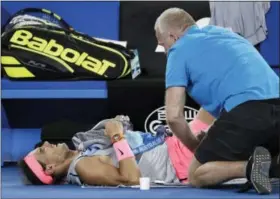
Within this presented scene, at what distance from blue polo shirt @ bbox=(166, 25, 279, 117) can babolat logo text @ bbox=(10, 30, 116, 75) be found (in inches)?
57.2

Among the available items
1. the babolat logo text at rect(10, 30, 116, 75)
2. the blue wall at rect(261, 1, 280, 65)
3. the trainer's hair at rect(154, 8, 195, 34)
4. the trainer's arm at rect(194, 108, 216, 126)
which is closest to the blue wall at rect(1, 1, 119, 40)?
the babolat logo text at rect(10, 30, 116, 75)

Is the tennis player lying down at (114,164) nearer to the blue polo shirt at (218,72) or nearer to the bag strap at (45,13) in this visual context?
the blue polo shirt at (218,72)

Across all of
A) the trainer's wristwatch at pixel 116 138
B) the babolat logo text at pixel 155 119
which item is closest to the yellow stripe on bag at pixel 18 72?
the babolat logo text at pixel 155 119

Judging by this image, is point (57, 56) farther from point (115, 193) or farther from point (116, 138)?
point (115, 193)

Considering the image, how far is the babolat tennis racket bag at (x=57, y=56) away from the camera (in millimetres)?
4176

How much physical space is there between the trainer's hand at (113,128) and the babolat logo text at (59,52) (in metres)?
1.12

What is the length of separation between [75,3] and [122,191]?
2463mm

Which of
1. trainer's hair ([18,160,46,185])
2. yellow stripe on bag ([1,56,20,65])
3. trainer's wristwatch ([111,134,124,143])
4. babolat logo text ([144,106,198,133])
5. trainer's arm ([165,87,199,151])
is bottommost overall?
trainer's hair ([18,160,46,185])

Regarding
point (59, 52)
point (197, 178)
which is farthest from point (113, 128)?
point (59, 52)

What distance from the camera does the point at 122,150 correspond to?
2.94 meters

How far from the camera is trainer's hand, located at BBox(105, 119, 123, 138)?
3.03 metres

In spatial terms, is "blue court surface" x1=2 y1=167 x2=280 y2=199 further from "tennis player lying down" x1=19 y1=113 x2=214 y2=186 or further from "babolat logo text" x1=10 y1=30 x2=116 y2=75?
"babolat logo text" x1=10 y1=30 x2=116 y2=75

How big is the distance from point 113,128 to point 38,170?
0.40 m

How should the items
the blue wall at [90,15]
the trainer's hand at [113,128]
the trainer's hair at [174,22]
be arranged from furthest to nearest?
the blue wall at [90,15] → the trainer's hand at [113,128] → the trainer's hair at [174,22]
